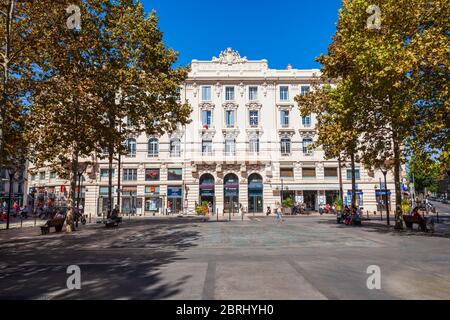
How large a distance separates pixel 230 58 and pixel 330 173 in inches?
814

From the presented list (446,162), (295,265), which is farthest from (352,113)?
(295,265)

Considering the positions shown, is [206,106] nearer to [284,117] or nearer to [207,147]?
[207,147]

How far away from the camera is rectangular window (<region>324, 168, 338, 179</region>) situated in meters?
42.4

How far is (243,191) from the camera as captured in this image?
41781mm

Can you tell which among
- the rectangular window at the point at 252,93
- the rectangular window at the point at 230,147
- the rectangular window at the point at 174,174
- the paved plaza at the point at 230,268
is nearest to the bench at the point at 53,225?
the paved plaza at the point at 230,268

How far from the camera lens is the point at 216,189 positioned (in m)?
41.6

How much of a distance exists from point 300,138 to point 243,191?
10.4 meters

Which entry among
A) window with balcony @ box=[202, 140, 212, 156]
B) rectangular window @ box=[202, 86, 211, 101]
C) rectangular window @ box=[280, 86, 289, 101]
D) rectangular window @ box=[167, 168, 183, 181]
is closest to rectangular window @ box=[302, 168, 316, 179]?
rectangular window @ box=[280, 86, 289, 101]

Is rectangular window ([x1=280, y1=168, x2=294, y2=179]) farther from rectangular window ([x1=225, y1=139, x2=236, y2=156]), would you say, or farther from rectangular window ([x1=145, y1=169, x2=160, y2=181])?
rectangular window ([x1=145, y1=169, x2=160, y2=181])

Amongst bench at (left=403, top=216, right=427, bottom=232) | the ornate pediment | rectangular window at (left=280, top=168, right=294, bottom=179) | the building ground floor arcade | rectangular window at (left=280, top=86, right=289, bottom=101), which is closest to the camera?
bench at (left=403, top=216, right=427, bottom=232)

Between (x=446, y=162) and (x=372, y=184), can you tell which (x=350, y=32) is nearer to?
(x=446, y=162)

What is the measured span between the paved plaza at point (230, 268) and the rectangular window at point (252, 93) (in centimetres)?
3126

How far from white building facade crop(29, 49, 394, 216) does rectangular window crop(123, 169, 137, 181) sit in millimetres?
126

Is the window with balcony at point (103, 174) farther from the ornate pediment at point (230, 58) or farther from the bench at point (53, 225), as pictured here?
the bench at point (53, 225)
